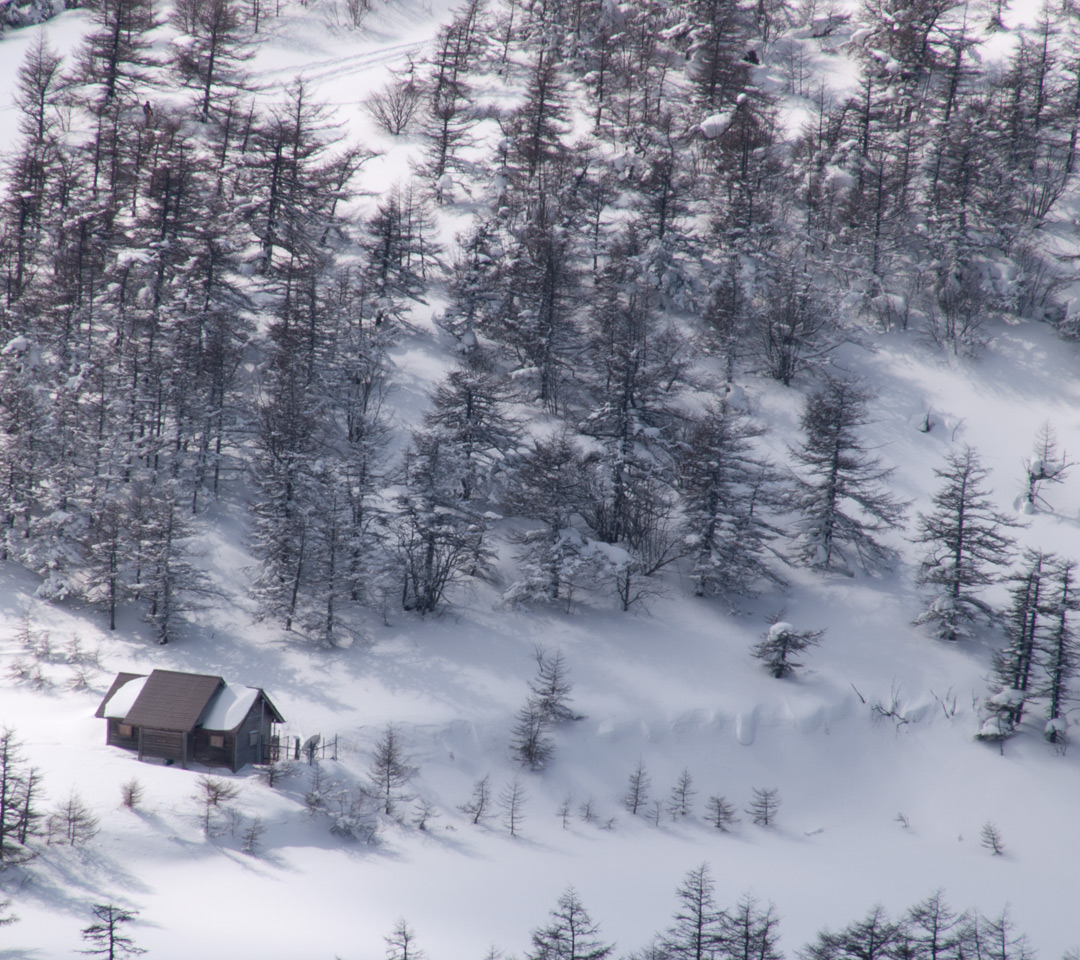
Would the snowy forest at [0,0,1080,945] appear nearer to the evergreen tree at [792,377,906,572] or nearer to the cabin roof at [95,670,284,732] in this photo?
the evergreen tree at [792,377,906,572]

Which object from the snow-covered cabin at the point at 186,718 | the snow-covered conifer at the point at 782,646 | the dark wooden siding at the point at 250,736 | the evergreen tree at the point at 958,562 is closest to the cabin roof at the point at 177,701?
the snow-covered cabin at the point at 186,718

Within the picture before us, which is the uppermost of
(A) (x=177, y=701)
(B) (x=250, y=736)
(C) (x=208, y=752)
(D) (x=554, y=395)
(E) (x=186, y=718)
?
(D) (x=554, y=395)

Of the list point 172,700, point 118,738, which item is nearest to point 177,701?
point 172,700

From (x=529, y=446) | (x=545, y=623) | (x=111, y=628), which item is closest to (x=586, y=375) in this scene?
(x=529, y=446)

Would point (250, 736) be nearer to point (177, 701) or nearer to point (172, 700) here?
point (177, 701)

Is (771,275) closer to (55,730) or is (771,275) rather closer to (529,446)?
(529,446)

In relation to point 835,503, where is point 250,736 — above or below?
below

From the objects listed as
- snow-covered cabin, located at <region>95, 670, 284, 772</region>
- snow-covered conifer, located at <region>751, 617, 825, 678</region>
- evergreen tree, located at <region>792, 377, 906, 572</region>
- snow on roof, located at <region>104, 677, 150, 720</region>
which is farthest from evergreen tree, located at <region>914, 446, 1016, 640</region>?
snow on roof, located at <region>104, 677, 150, 720</region>
